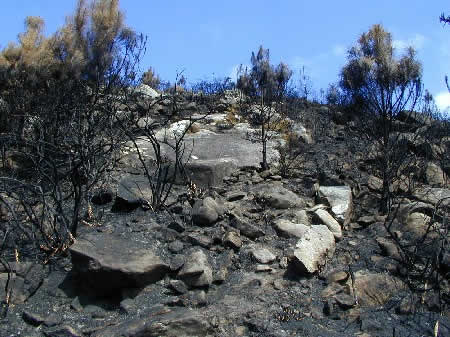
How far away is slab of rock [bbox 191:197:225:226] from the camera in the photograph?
254 inches

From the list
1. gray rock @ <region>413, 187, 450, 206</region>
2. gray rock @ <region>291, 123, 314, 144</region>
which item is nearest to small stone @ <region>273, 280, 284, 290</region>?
gray rock @ <region>413, 187, 450, 206</region>

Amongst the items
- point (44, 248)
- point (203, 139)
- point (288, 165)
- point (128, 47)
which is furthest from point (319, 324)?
point (128, 47)

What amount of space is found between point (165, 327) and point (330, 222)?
2885 mm

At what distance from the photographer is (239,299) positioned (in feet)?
16.9

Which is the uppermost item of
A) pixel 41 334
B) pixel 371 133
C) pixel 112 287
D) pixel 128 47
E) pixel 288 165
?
pixel 128 47

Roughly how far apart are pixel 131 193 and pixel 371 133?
14.0 ft

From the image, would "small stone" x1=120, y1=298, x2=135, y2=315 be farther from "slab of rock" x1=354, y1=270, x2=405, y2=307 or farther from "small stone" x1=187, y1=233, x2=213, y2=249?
"slab of rock" x1=354, y1=270, x2=405, y2=307

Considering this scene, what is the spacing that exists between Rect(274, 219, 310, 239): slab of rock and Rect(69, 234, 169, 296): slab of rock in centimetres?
160

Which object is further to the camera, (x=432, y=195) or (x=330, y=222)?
(x=432, y=195)

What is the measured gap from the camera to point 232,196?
7.49 m

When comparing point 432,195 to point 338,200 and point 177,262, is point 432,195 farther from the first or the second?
point 177,262

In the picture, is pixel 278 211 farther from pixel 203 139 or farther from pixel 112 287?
pixel 203 139

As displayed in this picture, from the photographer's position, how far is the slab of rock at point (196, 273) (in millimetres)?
5293

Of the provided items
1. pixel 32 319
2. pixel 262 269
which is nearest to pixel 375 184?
pixel 262 269
